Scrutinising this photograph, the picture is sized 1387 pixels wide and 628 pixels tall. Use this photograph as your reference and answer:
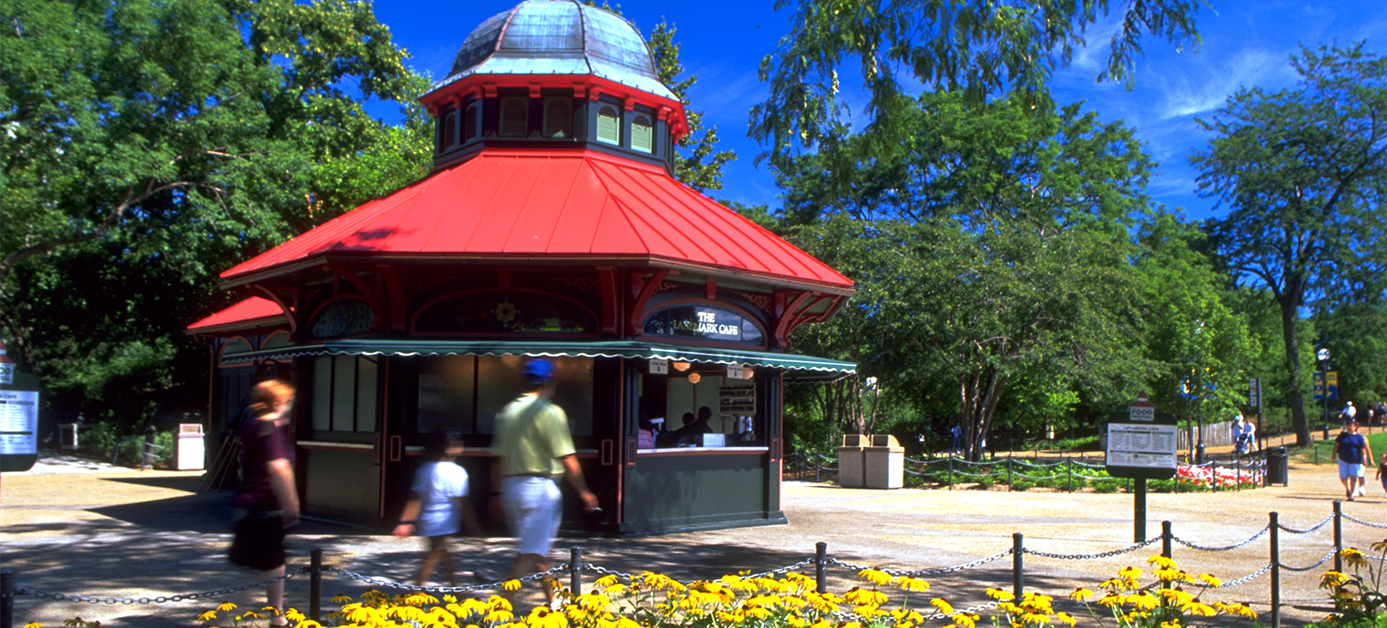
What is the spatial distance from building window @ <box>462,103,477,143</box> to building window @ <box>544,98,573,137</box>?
1.18 metres

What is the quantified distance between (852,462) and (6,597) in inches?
761

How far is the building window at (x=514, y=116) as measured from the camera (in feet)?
51.9

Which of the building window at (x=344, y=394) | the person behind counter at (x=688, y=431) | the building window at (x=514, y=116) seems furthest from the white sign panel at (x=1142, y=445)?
the building window at (x=514, y=116)

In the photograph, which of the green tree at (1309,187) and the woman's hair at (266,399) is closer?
the woman's hair at (266,399)

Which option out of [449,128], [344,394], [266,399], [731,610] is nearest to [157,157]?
[449,128]

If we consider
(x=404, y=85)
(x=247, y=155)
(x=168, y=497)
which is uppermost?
(x=404, y=85)

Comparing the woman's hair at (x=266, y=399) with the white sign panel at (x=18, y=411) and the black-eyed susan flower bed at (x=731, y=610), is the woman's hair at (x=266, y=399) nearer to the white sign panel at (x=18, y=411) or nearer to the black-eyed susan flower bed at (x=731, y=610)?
the white sign panel at (x=18, y=411)

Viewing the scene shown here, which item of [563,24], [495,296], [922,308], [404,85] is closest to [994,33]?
[495,296]

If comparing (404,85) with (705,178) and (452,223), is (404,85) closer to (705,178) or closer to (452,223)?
(705,178)

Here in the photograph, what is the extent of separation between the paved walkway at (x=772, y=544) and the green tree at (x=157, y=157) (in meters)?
8.13

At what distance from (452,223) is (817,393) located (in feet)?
67.1

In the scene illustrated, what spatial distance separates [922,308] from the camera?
23672 mm

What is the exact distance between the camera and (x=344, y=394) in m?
14.0

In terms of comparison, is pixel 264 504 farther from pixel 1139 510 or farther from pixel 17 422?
pixel 1139 510
